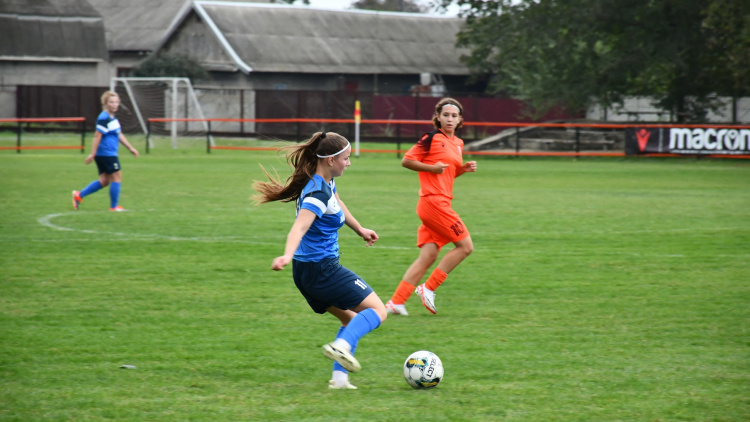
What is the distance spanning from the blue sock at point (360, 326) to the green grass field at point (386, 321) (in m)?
0.35

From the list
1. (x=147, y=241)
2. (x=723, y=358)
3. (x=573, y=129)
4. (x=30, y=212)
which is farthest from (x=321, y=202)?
(x=573, y=129)

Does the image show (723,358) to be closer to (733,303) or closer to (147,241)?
(733,303)

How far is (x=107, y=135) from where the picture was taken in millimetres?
15195

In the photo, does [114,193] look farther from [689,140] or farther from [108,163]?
[689,140]

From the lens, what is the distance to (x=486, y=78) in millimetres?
54281

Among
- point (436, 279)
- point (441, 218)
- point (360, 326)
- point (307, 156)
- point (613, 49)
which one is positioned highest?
point (613, 49)

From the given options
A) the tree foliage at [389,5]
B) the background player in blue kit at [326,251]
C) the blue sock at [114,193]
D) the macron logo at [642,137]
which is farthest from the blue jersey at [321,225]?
the tree foliage at [389,5]

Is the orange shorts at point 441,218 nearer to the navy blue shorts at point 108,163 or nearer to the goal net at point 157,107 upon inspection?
the navy blue shorts at point 108,163

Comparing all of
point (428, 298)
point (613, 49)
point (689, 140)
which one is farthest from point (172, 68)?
point (428, 298)

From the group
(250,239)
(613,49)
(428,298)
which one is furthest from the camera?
(613,49)

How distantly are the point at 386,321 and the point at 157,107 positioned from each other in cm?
3314

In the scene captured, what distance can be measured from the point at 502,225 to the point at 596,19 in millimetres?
22701

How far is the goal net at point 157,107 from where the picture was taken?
118 ft

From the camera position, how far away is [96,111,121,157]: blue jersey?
49.8 ft
